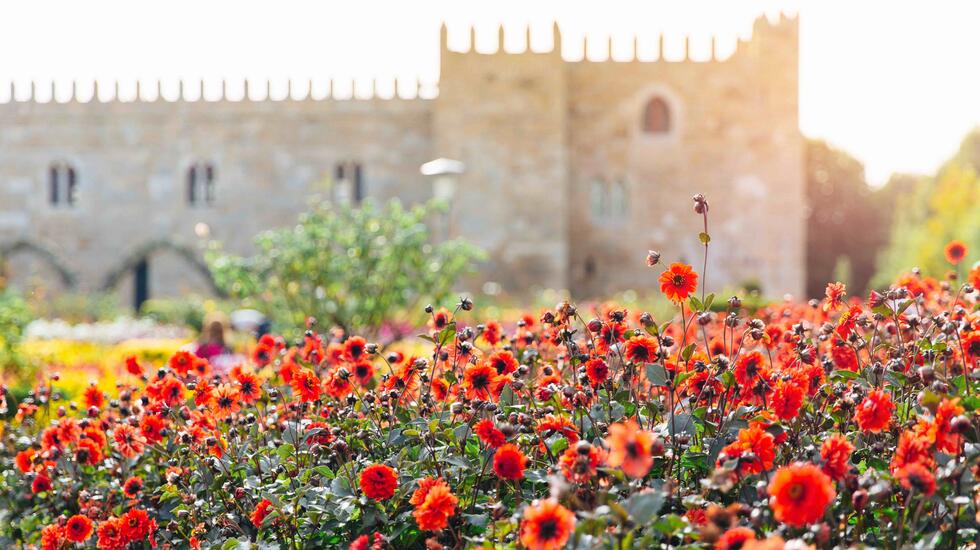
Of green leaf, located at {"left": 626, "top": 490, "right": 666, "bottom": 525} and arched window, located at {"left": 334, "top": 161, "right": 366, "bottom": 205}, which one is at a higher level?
arched window, located at {"left": 334, "top": 161, "right": 366, "bottom": 205}

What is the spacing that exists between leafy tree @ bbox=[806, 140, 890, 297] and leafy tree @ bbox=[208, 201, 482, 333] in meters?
23.7

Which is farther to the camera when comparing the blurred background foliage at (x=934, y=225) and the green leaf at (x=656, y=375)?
the blurred background foliage at (x=934, y=225)

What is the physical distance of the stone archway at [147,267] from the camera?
68.2ft

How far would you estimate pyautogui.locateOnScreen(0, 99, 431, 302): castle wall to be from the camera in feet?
71.2

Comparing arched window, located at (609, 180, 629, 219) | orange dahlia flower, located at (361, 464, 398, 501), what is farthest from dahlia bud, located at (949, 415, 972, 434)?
arched window, located at (609, 180, 629, 219)

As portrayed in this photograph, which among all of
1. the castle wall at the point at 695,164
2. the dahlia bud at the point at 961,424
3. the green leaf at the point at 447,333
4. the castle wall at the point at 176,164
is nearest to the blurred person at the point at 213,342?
the green leaf at the point at 447,333

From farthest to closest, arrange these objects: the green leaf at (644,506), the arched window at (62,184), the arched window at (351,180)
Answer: the arched window at (62,184) → the arched window at (351,180) → the green leaf at (644,506)

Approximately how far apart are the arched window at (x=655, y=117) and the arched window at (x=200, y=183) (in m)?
8.56

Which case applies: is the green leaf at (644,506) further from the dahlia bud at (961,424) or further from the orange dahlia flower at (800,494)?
the dahlia bud at (961,424)

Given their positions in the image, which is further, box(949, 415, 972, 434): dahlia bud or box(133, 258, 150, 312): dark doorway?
box(133, 258, 150, 312): dark doorway

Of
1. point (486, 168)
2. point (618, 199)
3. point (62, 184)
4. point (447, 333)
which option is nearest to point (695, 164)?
point (618, 199)

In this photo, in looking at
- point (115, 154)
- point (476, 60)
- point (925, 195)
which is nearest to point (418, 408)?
point (476, 60)

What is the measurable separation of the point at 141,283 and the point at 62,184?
3043 millimetres

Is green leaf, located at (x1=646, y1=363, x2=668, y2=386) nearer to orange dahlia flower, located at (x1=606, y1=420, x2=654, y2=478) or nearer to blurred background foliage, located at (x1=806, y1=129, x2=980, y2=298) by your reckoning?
orange dahlia flower, located at (x1=606, y1=420, x2=654, y2=478)
